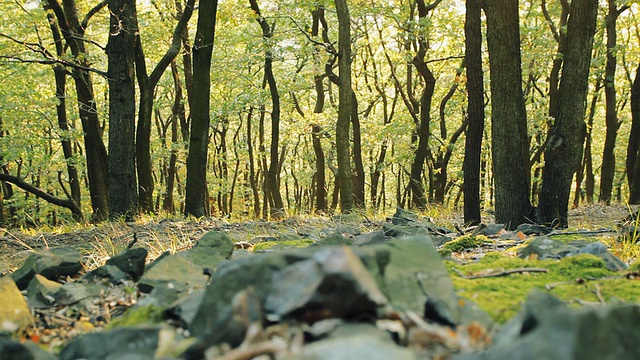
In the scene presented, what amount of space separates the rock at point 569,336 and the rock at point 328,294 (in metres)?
0.32

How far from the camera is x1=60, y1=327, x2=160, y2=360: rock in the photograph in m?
1.61

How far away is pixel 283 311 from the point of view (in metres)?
1.49

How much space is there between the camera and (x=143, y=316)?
79.6 inches

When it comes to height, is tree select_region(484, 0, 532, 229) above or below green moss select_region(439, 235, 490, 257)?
above

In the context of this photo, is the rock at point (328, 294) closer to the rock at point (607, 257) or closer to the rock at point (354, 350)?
the rock at point (354, 350)

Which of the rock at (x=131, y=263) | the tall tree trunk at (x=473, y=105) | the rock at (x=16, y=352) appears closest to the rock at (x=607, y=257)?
the rock at (x=131, y=263)

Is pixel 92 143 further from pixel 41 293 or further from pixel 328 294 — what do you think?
pixel 328 294

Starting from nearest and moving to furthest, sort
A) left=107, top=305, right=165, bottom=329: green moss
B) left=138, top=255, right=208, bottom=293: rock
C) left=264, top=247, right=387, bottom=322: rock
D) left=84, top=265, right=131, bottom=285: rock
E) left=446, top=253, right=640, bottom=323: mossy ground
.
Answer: left=264, top=247, right=387, bottom=322: rock
left=107, top=305, right=165, bottom=329: green moss
left=446, top=253, right=640, bottom=323: mossy ground
left=138, top=255, right=208, bottom=293: rock
left=84, top=265, right=131, bottom=285: rock

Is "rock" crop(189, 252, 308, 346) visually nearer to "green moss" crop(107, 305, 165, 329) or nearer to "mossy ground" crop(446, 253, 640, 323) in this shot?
"green moss" crop(107, 305, 165, 329)

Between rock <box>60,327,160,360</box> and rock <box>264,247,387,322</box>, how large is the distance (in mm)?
416

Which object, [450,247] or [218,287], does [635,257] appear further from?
[218,287]

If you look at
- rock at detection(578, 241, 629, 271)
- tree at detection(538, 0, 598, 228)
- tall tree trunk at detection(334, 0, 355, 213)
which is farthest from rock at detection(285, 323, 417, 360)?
tall tree trunk at detection(334, 0, 355, 213)

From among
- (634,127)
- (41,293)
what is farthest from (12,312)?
(634,127)

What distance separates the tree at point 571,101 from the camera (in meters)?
6.14
